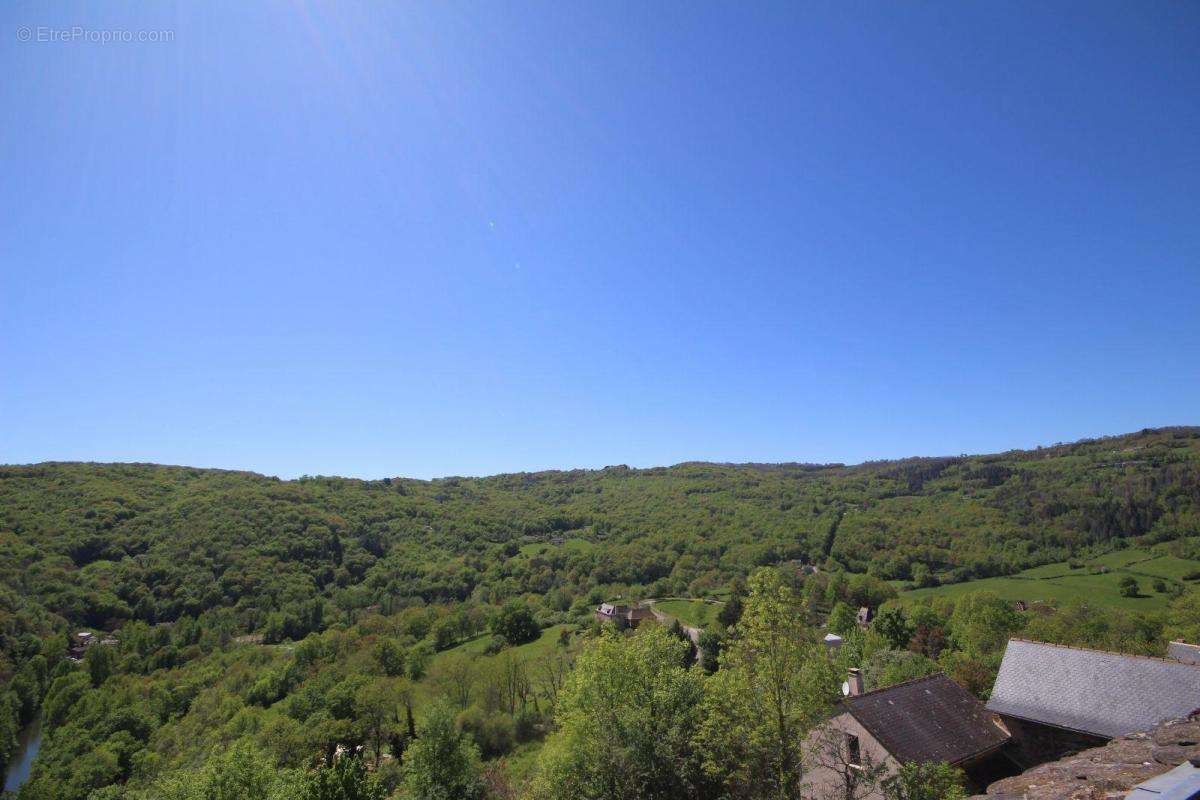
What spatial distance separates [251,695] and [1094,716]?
210 feet

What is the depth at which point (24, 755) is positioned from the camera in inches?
1937

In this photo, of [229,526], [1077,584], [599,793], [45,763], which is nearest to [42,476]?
[229,526]

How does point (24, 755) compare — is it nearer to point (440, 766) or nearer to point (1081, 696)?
point (440, 766)

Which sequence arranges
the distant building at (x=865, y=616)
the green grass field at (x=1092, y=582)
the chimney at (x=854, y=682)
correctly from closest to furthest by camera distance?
the chimney at (x=854, y=682)
the green grass field at (x=1092, y=582)
the distant building at (x=865, y=616)

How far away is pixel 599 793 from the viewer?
52.1ft

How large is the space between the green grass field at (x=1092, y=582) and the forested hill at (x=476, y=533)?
233 inches

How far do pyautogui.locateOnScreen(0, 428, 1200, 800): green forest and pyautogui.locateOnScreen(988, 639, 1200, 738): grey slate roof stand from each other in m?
6.93

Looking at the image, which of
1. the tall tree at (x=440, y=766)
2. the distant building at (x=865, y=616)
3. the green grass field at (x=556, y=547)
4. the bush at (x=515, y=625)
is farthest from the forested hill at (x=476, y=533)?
the tall tree at (x=440, y=766)

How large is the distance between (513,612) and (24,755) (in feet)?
158

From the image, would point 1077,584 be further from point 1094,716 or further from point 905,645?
point 1094,716

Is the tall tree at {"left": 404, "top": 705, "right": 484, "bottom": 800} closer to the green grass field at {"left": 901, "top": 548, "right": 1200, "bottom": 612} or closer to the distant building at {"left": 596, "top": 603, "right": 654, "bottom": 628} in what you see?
the distant building at {"left": 596, "top": 603, "right": 654, "bottom": 628}

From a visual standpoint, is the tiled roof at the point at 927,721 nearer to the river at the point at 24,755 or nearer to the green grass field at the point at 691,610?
the green grass field at the point at 691,610

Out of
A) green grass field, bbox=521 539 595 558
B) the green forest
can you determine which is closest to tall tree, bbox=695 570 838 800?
the green forest

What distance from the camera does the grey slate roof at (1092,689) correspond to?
15961 mm
